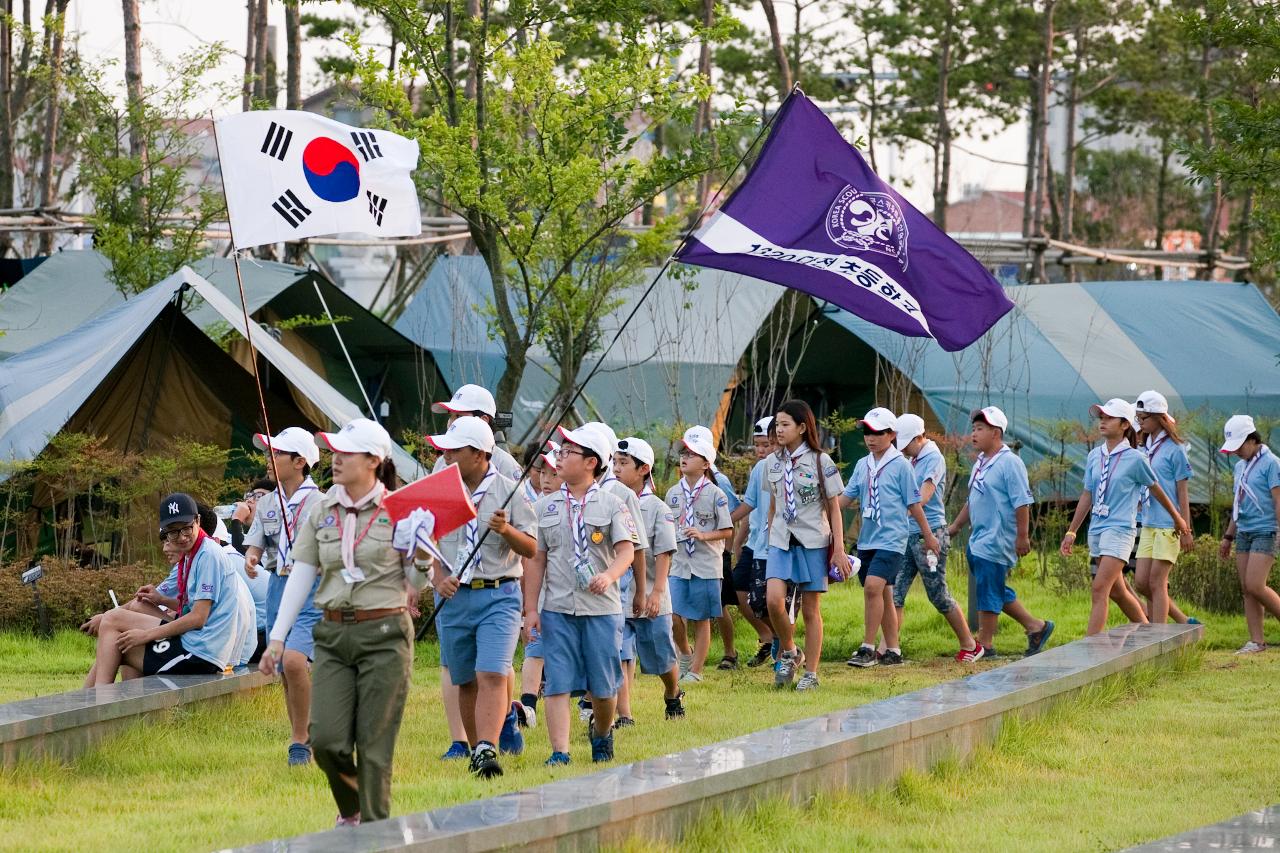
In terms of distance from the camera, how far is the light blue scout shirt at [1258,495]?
1178 centimetres

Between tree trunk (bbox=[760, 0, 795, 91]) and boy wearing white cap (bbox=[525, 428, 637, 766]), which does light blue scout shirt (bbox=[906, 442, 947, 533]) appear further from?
tree trunk (bbox=[760, 0, 795, 91])

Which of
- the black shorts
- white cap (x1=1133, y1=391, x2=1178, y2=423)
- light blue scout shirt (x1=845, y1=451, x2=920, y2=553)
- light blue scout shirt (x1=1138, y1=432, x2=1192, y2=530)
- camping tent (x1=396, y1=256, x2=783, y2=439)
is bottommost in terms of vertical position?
the black shorts

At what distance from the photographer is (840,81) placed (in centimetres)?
3319

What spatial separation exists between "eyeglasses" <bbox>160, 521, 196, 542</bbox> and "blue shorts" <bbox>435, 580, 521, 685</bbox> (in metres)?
1.80

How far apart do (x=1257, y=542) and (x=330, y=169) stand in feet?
23.2

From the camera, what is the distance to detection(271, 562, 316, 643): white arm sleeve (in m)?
6.12

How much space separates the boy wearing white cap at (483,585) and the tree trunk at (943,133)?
80.0 feet

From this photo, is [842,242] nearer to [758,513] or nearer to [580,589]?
[580,589]

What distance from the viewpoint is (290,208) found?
1004cm

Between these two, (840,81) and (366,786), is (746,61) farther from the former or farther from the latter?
(366,786)

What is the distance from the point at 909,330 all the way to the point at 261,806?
3936mm

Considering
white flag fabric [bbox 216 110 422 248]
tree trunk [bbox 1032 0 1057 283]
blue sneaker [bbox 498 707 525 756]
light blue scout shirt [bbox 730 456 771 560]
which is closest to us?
blue sneaker [bbox 498 707 525 756]

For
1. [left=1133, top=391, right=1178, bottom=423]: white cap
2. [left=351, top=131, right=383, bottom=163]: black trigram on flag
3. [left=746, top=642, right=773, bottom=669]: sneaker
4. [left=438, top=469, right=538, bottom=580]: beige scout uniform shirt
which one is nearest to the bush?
[left=351, top=131, right=383, bottom=163]: black trigram on flag

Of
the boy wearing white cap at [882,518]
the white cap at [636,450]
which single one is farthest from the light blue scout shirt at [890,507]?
the white cap at [636,450]
